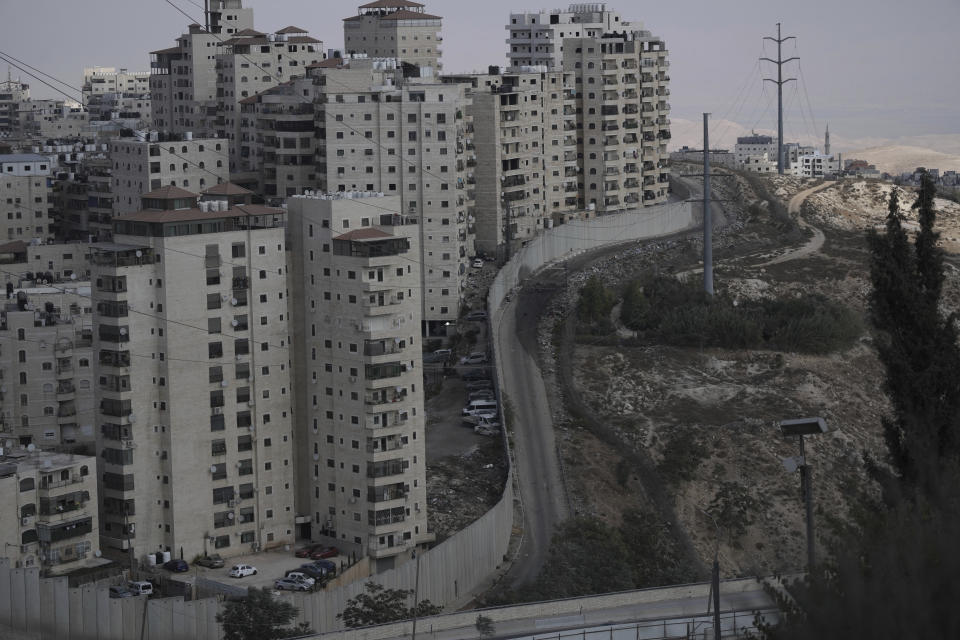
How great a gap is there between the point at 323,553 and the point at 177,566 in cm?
319

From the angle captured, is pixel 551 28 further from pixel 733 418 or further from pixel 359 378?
pixel 359 378

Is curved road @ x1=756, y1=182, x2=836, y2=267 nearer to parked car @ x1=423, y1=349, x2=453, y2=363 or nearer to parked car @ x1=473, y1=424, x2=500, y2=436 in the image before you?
parked car @ x1=423, y1=349, x2=453, y2=363

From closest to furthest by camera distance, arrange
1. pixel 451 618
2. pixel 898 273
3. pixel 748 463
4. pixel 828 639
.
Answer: pixel 828 639 < pixel 898 273 < pixel 451 618 < pixel 748 463

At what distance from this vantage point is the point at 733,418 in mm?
48188

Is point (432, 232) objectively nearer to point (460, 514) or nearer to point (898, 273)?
point (460, 514)

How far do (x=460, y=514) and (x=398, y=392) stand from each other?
340cm

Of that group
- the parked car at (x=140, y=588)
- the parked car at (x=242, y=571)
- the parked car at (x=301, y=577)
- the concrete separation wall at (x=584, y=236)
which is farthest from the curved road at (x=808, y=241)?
the parked car at (x=140, y=588)

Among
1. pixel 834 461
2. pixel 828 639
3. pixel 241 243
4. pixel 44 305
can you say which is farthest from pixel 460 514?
pixel 828 639

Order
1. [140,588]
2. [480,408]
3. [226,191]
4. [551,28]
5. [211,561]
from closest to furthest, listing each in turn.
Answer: [140,588], [211,561], [226,191], [480,408], [551,28]

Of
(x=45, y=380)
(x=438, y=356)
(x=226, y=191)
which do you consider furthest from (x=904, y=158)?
(x=45, y=380)

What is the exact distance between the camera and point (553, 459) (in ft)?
144

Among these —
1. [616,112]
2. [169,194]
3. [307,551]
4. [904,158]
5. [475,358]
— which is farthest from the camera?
[904,158]

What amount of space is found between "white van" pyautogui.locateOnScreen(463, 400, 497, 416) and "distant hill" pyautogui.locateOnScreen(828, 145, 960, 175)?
117 meters

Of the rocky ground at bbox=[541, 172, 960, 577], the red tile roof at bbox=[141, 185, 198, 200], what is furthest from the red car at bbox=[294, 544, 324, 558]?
the red tile roof at bbox=[141, 185, 198, 200]
